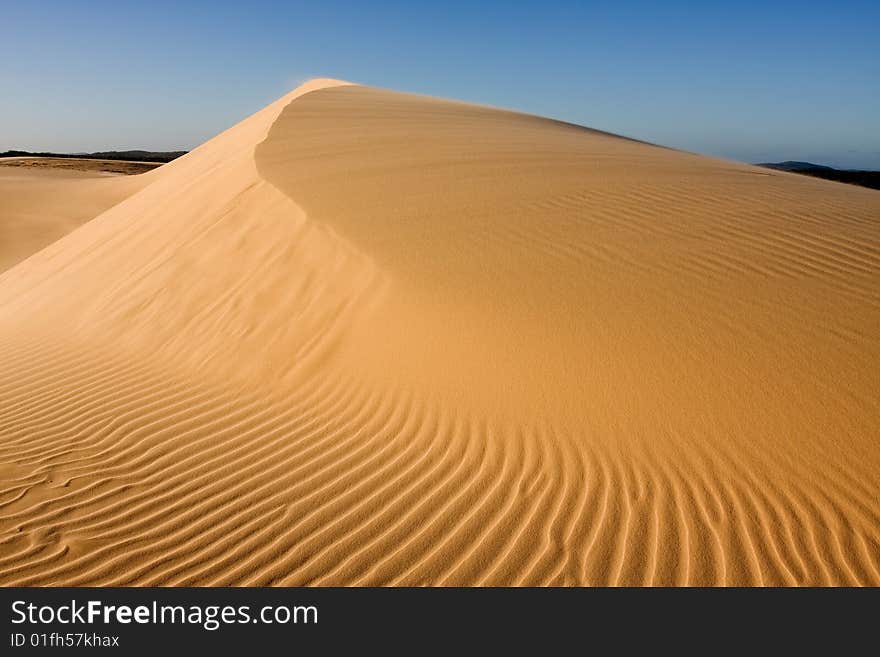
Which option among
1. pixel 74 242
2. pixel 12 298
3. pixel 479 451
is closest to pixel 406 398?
pixel 479 451

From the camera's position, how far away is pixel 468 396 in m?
4.61

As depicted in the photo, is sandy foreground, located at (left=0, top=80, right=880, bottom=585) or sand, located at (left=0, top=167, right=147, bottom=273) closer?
sandy foreground, located at (left=0, top=80, right=880, bottom=585)

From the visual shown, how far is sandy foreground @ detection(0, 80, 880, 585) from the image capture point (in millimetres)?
3369

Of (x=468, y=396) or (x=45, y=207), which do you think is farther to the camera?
(x=45, y=207)

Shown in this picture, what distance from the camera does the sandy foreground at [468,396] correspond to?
337 centimetres

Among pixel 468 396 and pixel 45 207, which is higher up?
pixel 468 396

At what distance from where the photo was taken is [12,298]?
10016mm

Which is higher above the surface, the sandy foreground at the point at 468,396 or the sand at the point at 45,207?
the sandy foreground at the point at 468,396

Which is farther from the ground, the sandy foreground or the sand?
the sandy foreground

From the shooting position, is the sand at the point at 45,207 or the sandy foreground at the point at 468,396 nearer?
the sandy foreground at the point at 468,396

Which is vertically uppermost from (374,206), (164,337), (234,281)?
(374,206)
